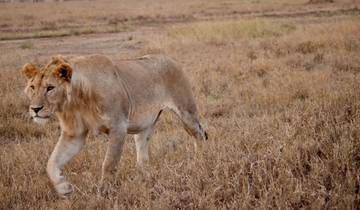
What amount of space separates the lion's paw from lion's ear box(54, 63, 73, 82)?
108 centimetres

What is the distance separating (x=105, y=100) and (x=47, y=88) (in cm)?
60

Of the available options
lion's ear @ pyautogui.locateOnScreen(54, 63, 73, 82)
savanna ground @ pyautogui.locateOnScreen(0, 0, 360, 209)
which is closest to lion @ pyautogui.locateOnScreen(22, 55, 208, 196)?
lion's ear @ pyautogui.locateOnScreen(54, 63, 73, 82)

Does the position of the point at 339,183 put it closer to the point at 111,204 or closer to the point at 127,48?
the point at 111,204

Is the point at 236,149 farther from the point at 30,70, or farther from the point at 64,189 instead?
the point at 30,70

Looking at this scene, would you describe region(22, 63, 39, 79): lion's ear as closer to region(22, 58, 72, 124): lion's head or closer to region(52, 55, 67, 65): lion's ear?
region(22, 58, 72, 124): lion's head

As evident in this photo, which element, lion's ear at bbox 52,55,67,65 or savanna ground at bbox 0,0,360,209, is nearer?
savanna ground at bbox 0,0,360,209

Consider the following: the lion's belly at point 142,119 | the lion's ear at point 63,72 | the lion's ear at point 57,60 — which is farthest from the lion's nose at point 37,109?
the lion's belly at point 142,119

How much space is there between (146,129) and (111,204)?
5.50 feet

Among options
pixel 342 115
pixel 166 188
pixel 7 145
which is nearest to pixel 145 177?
pixel 166 188

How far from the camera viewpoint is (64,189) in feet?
14.1

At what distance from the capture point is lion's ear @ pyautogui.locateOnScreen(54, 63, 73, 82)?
3.87m

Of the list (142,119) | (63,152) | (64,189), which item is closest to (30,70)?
(63,152)

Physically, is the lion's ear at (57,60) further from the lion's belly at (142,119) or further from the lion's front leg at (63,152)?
the lion's belly at (142,119)

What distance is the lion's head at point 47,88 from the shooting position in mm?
3814
